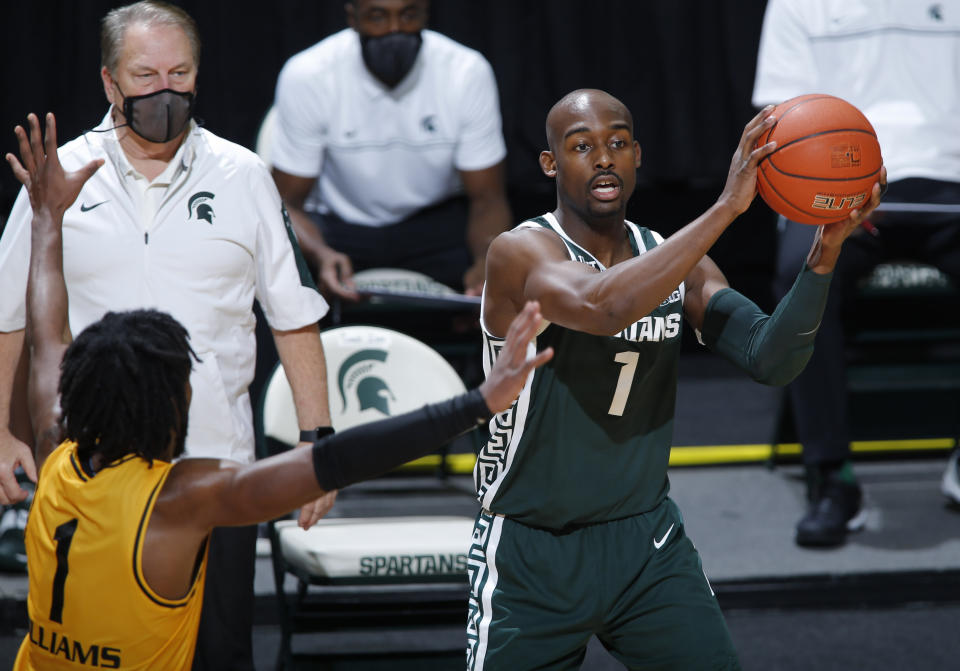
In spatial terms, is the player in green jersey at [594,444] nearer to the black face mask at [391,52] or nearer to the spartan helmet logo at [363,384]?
the spartan helmet logo at [363,384]

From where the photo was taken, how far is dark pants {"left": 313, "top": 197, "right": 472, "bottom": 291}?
16.6 feet

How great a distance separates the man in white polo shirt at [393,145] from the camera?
4918mm

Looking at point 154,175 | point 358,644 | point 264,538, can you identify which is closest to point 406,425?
point 154,175

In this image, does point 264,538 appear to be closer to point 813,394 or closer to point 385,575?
point 385,575

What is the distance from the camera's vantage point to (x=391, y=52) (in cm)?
491

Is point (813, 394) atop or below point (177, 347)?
below

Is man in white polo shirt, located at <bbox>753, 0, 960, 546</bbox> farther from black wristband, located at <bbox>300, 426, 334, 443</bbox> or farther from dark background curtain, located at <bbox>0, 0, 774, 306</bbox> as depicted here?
black wristband, located at <bbox>300, 426, 334, 443</bbox>

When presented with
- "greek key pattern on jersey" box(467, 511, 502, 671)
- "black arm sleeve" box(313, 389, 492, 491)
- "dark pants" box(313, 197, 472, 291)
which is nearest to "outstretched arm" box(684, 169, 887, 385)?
"greek key pattern on jersey" box(467, 511, 502, 671)

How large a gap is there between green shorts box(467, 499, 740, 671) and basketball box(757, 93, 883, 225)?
0.76 meters

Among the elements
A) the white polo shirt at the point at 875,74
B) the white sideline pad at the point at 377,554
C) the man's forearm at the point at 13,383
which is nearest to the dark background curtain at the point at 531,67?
the white polo shirt at the point at 875,74

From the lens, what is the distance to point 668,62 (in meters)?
6.18

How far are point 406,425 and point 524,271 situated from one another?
65 centimetres

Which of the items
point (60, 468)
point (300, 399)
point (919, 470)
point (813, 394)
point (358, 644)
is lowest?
point (919, 470)

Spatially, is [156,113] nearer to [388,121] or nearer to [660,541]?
[660,541]
